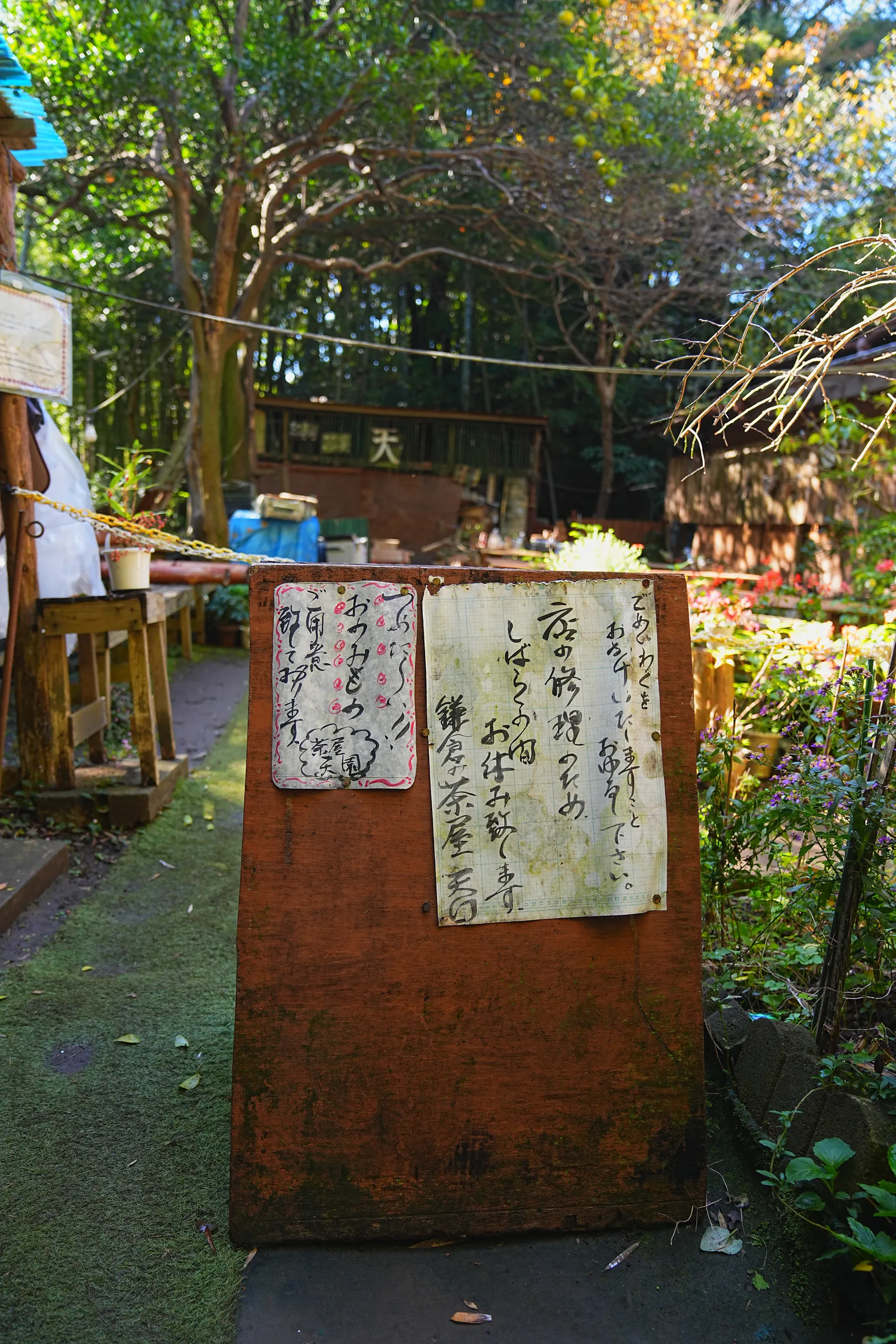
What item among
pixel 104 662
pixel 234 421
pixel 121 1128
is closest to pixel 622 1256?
pixel 121 1128

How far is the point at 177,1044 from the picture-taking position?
300 centimetres

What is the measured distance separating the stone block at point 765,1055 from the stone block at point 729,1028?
2.9 inches

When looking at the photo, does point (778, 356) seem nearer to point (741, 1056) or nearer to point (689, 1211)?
point (741, 1056)

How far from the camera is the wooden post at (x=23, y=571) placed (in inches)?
175

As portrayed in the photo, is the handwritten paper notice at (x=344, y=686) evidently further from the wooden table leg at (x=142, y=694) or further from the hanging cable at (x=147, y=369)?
the hanging cable at (x=147, y=369)

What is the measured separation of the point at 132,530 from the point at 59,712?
1.25 meters

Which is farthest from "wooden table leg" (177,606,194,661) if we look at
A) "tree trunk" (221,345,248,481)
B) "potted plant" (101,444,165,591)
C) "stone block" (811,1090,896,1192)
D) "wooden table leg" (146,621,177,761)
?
"stone block" (811,1090,896,1192)

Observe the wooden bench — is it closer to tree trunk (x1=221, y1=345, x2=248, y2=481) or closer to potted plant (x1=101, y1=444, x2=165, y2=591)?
potted plant (x1=101, y1=444, x2=165, y2=591)

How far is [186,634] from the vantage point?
9711 mm

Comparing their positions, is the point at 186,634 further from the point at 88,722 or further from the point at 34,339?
the point at 34,339

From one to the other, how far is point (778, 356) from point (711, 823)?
151 centimetres

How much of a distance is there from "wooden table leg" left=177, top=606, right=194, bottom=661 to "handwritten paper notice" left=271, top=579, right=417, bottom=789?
7.70 m

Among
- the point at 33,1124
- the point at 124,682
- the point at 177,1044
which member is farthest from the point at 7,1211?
the point at 124,682

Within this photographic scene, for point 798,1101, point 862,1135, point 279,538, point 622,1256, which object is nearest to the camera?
point 862,1135
